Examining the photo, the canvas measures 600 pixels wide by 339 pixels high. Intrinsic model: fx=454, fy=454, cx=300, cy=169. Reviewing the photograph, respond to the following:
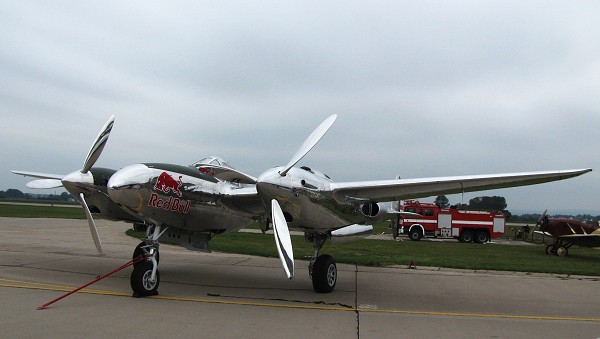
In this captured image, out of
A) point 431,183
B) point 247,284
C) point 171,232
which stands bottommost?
point 247,284

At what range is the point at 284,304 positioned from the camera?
846cm

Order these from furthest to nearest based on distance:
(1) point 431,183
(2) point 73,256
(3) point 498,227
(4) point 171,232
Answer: (3) point 498,227
(2) point 73,256
(4) point 171,232
(1) point 431,183

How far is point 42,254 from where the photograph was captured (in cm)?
1470

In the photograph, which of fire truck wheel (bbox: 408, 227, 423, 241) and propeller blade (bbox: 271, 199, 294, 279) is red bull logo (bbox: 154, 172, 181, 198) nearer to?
propeller blade (bbox: 271, 199, 294, 279)

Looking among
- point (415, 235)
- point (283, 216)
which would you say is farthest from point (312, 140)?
point (415, 235)

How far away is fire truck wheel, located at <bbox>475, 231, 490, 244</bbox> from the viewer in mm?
29297

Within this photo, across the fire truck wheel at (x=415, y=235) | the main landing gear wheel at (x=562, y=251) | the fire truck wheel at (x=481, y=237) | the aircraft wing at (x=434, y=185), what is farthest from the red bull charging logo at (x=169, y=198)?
the fire truck wheel at (x=481, y=237)

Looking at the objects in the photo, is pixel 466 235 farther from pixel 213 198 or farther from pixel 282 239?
pixel 282 239

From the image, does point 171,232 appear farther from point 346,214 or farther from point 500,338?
point 500,338

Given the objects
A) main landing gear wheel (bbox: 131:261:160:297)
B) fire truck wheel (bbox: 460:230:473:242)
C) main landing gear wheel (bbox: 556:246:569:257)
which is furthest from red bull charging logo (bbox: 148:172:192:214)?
fire truck wheel (bbox: 460:230:473:242)

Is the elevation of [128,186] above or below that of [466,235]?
above

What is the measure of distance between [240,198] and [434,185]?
4136mm

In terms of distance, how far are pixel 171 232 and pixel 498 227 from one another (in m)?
24.9

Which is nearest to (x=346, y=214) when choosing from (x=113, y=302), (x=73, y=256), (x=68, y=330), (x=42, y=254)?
(x=113, y=302)
